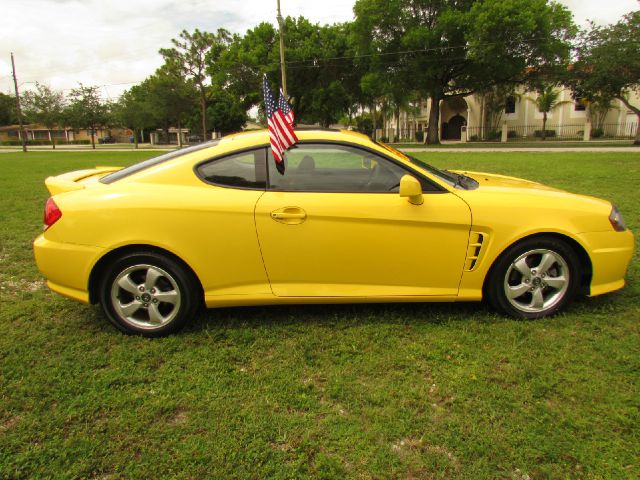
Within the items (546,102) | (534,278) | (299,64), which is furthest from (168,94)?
(534,278)

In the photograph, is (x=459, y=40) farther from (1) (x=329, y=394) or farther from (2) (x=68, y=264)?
(1) (x=329, y=394)

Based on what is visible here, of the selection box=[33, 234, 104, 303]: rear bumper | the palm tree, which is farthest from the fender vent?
the palm tree

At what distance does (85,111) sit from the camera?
169 ft

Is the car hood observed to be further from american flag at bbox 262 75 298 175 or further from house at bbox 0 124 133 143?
house at bbox 0 124 133 143

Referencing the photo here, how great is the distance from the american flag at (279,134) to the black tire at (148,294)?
1.04 m

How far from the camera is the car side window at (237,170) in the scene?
3.30 metres

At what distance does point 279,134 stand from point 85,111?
56.3 meters

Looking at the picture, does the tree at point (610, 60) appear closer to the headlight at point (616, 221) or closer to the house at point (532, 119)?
the house at point (532, 119)

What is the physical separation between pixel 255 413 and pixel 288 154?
1.79 m

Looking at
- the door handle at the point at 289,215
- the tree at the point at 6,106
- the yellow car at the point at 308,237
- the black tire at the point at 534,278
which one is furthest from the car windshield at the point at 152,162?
the tree at the point at 6,106

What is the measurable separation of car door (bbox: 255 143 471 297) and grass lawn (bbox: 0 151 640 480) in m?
0.38

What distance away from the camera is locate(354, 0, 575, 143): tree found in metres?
31.0

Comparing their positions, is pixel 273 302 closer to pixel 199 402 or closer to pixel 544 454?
pixel 199 402

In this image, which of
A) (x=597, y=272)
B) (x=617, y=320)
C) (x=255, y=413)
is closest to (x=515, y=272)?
(x=597, y=272)
